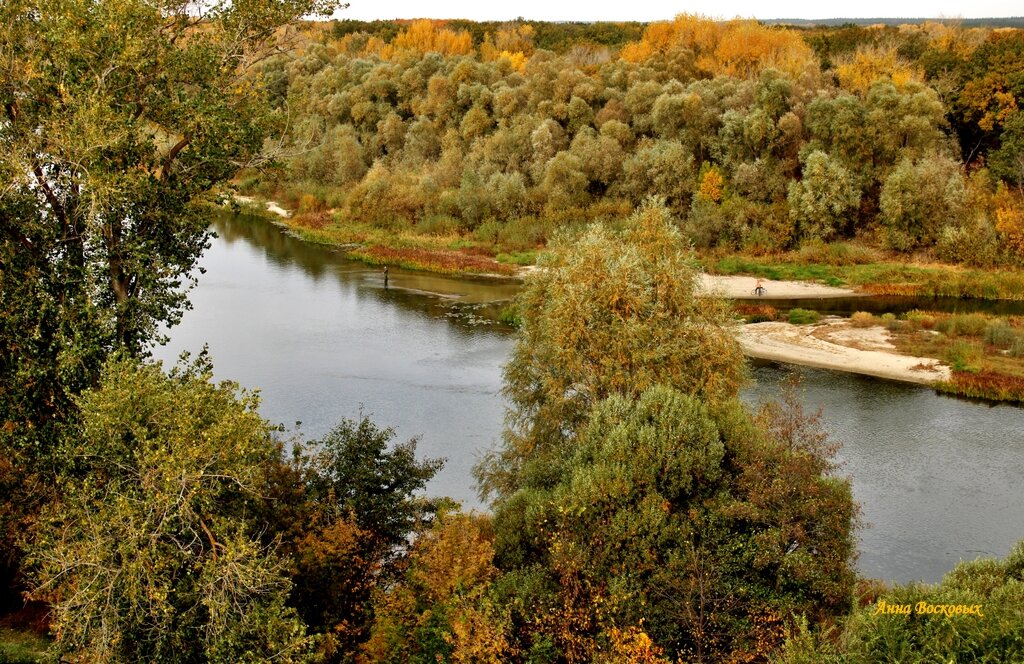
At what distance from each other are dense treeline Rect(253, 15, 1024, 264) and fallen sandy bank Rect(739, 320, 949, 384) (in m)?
15.6

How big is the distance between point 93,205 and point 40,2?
12.0 feet

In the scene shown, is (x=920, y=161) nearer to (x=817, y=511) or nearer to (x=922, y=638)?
(x=817, y=511)

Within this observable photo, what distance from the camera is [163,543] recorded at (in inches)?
460

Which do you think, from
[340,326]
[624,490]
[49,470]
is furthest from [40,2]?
[340,326]

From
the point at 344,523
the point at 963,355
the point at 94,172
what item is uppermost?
the point at 94,172

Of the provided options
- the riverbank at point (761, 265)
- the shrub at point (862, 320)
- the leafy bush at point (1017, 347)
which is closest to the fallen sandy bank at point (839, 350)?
the shrub at point (862, 320)

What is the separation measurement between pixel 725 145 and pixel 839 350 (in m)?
26.7

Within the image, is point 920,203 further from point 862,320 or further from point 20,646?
point 20,646

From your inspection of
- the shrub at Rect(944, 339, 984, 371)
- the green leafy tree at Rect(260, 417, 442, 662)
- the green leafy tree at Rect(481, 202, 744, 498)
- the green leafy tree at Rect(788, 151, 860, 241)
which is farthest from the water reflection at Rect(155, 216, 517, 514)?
the green leafy tree at Rect(788, 151, 860, 241)

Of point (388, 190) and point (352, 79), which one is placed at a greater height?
point (352, 79)

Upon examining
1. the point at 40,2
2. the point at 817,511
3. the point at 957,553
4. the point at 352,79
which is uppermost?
the point at 352,79

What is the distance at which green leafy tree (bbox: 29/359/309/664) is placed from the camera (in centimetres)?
1126

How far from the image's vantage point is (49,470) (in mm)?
14945

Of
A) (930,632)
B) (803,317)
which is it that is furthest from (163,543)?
(803,317)
